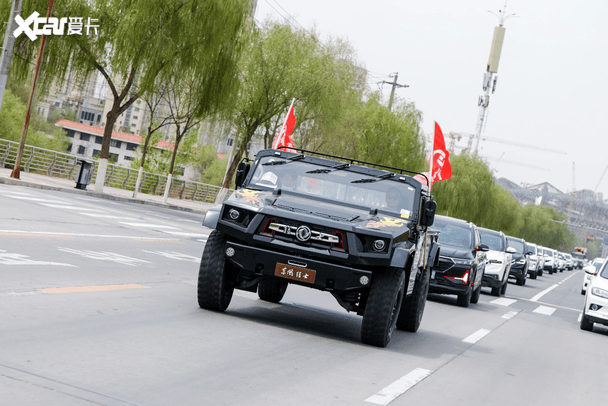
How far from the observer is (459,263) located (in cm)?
1691

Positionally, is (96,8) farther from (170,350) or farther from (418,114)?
(418,114)

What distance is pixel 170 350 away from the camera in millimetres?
6730

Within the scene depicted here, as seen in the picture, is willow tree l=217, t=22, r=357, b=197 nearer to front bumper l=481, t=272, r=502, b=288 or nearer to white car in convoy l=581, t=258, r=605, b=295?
white car in convoy l=581, t=258, r=605, b=295

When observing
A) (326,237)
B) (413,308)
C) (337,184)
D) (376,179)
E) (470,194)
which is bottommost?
(413,308)

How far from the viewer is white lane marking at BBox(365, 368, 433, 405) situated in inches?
245

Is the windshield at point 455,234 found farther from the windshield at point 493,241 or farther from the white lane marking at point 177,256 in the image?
the windshield at point 493,241

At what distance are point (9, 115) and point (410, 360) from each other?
61852 millimetres

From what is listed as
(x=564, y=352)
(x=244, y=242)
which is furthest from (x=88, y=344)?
(x=564, y=352)

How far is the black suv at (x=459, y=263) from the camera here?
16891 mm

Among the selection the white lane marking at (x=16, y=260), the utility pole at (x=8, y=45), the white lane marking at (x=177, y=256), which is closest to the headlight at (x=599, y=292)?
the white lane marking at (x=177, y=256)

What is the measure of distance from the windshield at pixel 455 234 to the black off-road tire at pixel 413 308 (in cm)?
688

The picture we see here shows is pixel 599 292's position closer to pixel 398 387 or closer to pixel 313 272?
pixel 313 272

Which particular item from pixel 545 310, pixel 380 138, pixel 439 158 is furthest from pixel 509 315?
pixel 380 138

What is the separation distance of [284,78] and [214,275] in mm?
33360
